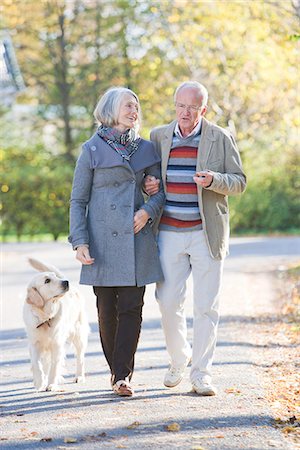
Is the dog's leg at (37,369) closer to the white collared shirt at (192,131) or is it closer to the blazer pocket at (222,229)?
the blazer pocket at (222,229)

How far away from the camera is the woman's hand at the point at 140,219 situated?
668cm

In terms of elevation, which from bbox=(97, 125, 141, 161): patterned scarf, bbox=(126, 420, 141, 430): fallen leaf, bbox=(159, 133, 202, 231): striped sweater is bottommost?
bbox=(126, 420, 141, 430): fallen leaf

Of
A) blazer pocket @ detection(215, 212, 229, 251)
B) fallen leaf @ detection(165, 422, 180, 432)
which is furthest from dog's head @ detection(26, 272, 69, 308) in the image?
fallen leaf @ detection(165, 422, 180, 432)

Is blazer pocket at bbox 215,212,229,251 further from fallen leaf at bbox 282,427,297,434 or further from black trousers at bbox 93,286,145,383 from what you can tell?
fallen leaf at bbox 282,427,297,434

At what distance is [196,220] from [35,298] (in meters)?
1.27

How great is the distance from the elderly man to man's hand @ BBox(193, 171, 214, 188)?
7.8 inches

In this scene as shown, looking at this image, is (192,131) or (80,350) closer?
(192,131)

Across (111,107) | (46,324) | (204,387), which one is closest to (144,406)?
(204,387)

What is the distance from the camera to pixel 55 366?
7.27m

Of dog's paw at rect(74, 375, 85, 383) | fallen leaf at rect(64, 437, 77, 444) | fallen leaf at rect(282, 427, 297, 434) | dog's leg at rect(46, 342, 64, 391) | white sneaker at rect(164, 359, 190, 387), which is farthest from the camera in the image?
dog's paw at rect(74, 375, 85, 383)

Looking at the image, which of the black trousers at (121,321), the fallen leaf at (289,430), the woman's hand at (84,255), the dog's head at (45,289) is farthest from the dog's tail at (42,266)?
the fallen leaf at (289,430)

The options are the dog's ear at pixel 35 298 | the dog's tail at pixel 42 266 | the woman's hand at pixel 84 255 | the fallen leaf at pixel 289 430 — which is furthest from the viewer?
the dog's tail at pixel 42 266

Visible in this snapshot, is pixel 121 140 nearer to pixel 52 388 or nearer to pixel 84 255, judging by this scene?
pixel 84 255

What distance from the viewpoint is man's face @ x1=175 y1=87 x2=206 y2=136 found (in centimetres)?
668
